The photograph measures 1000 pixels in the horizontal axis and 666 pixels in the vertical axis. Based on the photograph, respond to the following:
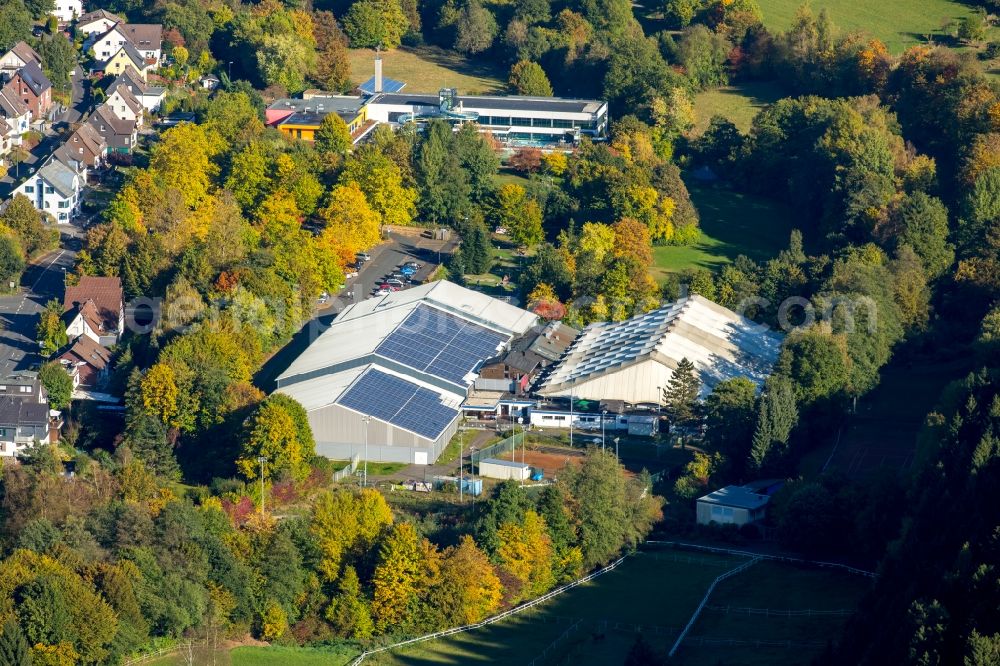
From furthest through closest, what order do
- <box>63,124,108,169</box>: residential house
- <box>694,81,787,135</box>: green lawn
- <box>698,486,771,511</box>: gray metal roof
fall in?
<box>694,81,787,135</box>: green lawn < <box>63,124,108,169</box>: residential house < <box>698,486,771,511</box>: gray metal roof

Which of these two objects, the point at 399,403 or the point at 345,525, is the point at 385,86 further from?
the point at 345,525

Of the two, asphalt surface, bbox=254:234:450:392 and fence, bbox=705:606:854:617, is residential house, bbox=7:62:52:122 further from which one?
fence, bbox=705:606:854:617

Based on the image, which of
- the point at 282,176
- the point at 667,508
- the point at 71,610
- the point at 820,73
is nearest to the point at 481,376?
the point at 667,508

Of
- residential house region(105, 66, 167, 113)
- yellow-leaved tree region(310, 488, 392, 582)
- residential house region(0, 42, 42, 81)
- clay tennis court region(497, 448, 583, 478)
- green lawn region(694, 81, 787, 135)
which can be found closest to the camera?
yellow-leaved tree region(310, 488, 392, 582)

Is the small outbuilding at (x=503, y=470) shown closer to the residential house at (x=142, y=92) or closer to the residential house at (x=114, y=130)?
the residential house at (x=114, y=130)

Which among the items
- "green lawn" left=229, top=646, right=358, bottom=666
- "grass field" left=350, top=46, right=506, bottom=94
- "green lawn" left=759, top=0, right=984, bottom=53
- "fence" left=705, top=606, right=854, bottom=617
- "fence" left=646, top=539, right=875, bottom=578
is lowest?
"green lawn" left=229, top=646, right=358, bottom=666

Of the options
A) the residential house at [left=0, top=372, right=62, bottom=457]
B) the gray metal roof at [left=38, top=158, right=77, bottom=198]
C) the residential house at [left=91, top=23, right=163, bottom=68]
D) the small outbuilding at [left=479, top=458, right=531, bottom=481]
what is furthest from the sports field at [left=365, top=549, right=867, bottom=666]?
the residential house at [left=91, top=23, right=163, bottom=68]

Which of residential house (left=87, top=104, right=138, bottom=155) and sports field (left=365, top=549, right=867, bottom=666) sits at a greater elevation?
residential house (left=87, top=104, right=138, bottom=155)
